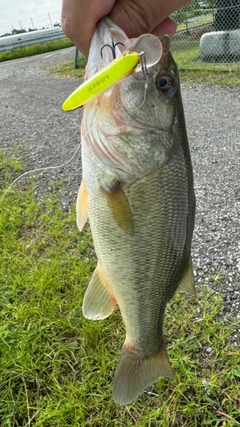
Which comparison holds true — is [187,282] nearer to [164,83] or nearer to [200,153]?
[164,83]

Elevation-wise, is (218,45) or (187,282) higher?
(187,282)

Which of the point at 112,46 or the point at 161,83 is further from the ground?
the point at 112,46

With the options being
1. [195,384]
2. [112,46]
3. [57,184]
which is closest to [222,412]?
[195,384]

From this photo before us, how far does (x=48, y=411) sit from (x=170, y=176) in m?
1.73

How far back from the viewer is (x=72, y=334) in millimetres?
3002

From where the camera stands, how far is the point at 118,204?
1489 mm

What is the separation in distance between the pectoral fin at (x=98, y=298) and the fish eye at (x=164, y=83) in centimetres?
80

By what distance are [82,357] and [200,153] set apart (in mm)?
3797

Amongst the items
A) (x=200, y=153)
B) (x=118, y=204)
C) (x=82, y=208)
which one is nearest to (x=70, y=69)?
(x=200, y=153)

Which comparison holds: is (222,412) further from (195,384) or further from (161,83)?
(161,83)

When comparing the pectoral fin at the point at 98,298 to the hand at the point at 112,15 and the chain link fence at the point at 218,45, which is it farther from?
the chain link fence at the point at 218,45

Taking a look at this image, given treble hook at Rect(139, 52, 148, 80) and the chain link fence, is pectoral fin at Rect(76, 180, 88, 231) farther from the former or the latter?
the chain link fence

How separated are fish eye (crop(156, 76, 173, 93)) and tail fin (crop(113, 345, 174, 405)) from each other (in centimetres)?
115

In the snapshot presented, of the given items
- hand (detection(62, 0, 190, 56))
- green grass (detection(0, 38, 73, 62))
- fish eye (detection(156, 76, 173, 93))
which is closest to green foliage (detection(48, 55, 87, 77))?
green grass (detection(0, 38, 73, 62))
